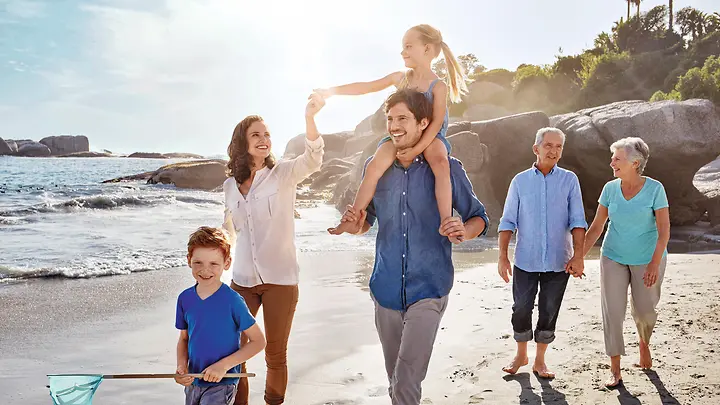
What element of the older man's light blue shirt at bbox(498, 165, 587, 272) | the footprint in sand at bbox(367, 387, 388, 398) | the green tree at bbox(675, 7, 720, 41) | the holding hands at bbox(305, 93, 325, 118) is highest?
the green tree at bbox(675, 7, 720, 41)

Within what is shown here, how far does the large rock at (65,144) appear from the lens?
133750mm

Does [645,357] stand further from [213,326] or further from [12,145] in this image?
[12,145]

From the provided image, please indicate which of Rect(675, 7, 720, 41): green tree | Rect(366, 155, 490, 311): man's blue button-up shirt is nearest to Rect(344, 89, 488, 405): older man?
Rect(366, 155, 490, 311): man's blue button-up shirt

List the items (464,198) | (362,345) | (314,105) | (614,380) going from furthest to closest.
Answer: (362,345)
(614,380)
(314,105)
(464,198)

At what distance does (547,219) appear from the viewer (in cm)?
457

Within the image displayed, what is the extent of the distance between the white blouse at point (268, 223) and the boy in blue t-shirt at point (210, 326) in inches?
38.6

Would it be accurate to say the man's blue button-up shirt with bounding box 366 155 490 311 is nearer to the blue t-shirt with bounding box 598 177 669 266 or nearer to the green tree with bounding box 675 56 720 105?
the blue t-shirt with bounding box 598 177 669 266

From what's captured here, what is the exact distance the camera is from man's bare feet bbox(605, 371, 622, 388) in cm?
431

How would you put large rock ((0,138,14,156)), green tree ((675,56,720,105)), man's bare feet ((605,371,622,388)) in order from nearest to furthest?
man's bare feet ((605,371,622,388)), green tree ((675,56,720,105)), large rock ((0,138,14,156))

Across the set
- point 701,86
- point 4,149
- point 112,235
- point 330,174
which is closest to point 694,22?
point 701,86

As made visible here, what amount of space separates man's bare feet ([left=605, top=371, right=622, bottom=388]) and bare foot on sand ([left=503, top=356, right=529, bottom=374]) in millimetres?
587

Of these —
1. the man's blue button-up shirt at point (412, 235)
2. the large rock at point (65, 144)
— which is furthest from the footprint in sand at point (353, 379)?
the large rock at point (65, 144)

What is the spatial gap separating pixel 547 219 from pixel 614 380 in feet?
3.94

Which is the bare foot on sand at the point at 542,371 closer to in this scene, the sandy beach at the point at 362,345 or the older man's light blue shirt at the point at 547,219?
the sandy beach at the point at 362,345
